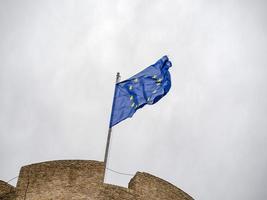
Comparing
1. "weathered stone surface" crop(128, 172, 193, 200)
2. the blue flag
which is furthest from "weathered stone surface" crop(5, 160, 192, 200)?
the blue flag

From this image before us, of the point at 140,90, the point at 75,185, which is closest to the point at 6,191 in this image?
the point at 75,185

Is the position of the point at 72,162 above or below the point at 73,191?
above

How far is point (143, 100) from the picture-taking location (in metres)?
12.9

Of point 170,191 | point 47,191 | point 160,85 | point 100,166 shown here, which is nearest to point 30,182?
point 47,191

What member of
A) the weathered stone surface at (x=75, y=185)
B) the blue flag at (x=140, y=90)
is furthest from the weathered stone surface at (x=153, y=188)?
the blue flag at (x=140, y=90)

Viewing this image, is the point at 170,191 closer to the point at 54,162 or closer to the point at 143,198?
the point at 143,198

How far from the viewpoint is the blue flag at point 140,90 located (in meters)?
12.5

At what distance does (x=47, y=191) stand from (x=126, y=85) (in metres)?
4.08

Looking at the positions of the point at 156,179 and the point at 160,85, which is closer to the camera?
the point at 156,179

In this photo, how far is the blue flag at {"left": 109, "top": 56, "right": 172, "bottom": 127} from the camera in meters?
12.5

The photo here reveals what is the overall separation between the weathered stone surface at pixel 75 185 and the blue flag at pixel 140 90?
1.81 m

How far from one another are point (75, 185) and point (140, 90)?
147 inches

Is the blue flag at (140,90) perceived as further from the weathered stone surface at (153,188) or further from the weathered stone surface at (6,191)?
the weathered stone surface at (6,191)

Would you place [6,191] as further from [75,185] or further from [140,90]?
[140,90]
